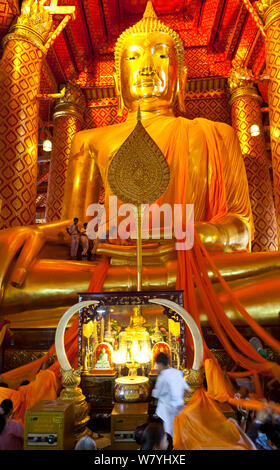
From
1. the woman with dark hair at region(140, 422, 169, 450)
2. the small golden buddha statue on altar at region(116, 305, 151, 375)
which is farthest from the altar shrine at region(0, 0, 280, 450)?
the woman with dark hair at region(140, 422, 169, 450)

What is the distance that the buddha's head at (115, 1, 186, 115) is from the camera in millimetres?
3938

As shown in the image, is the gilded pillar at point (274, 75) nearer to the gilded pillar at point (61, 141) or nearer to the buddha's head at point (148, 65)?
the buddha's head at point (148, 65)

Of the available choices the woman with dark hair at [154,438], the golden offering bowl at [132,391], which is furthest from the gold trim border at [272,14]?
the woman with dark hair at [154,438]

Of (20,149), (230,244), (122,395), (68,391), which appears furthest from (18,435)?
(20,149)

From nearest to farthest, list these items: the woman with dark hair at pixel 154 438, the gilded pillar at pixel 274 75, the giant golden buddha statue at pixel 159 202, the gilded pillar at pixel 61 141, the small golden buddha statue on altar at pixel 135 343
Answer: the woman with dark hair at pixel 154 438 < the small golden buddha statue on altar at pixel 135 343 < the giant golden buddha statue at pixel 159 202 < the gilded pillar at pixel 274 75 < the gilded pillar at pixel 61 141

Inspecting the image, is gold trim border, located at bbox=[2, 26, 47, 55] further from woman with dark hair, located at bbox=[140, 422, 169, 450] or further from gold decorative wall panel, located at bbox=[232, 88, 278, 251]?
woman with dark hair, located at bbox=[140, 422, 169, 450]

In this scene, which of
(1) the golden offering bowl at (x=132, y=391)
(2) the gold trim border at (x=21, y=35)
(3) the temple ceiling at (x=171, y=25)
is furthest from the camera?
(3) the temple ceiling at (x=171, y=25)

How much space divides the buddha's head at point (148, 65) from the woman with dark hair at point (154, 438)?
3.48 m

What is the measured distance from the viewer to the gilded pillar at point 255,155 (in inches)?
202

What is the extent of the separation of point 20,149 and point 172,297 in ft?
8.90

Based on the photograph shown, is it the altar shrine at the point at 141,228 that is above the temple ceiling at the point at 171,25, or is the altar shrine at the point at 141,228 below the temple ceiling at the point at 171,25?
below

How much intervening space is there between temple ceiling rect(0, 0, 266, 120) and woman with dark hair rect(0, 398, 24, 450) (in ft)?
17.3

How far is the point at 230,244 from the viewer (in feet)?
9.83
